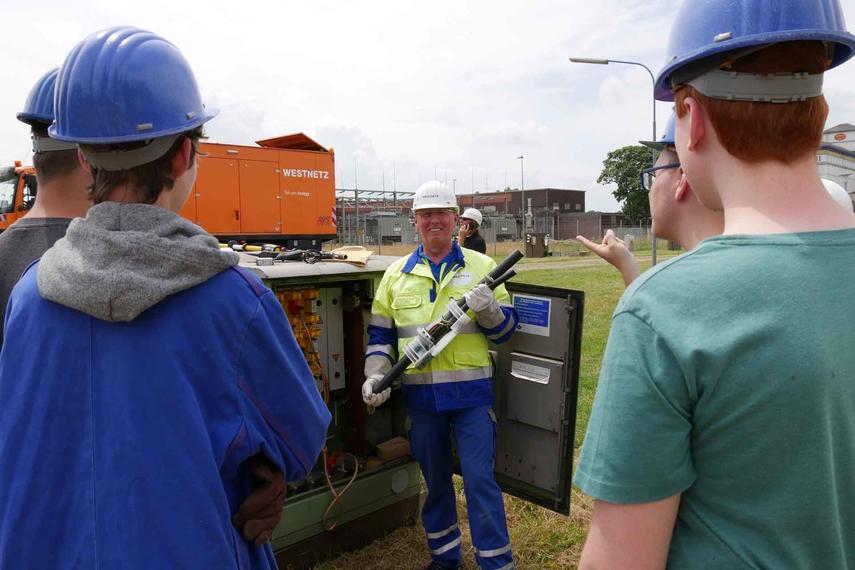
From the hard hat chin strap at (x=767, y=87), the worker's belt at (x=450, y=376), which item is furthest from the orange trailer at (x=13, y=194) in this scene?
the hard hat chin strap at (x=767, y=87)

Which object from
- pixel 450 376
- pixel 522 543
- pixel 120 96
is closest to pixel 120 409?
pixel 120 96

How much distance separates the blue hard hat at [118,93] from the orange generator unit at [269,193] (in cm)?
1216

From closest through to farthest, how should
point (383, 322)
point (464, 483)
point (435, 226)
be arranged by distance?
point (464, 483) → point (383, 322) → point (435, 226)

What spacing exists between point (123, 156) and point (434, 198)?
2692mm

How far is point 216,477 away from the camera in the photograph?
4.26 ft

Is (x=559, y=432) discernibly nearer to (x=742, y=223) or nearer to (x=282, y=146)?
(x=742, y=223)

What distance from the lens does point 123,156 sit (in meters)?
1.37

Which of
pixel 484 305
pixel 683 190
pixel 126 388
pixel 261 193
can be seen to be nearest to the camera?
pixel 126 388

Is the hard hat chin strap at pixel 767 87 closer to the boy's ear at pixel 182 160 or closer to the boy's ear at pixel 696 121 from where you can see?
the boy's ear at pixel 696 121

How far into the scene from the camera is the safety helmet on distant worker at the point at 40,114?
2389mm

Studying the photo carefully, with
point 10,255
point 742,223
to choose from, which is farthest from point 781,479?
point 10,255

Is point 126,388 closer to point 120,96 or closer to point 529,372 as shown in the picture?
point 120,96

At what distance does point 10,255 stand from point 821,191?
98.5 inches

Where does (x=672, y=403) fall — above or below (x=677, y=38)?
below
